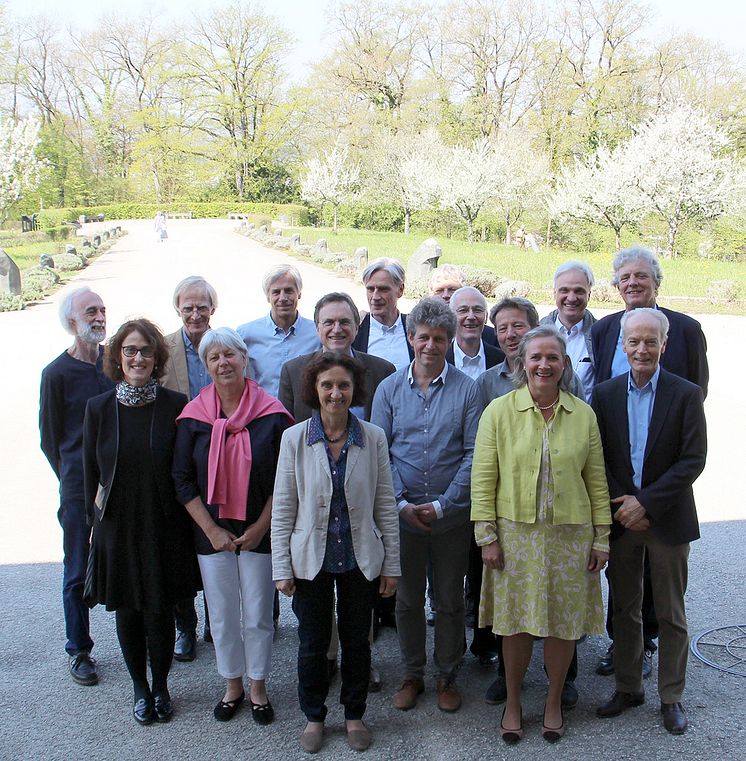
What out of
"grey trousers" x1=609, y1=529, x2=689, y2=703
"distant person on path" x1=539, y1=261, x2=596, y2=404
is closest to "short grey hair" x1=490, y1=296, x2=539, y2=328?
"distant person on path" x1=539, y1=261, x2=596, y2=404

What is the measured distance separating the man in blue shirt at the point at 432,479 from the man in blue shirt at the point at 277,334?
3.38 feet

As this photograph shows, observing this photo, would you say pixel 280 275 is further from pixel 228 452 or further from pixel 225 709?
pixel 225 709

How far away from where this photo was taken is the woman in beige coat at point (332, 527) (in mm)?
3271

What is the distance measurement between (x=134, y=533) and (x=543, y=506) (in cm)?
190

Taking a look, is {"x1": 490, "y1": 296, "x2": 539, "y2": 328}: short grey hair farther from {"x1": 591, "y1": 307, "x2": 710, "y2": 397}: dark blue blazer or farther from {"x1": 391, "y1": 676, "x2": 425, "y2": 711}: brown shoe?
{"x1": 391, "y1": 676, "x2": 425, "y2": 711}: brown shoe

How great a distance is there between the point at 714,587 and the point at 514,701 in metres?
2.30

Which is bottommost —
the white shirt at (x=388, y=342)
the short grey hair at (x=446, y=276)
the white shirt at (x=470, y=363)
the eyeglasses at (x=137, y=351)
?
the white shirt at (x=470, y=363)

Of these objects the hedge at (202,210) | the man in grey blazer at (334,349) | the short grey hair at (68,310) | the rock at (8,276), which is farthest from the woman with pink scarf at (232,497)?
the hedge at (202,210)

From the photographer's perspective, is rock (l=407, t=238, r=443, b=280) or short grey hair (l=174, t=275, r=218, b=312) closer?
short grey hair (l=174, t=275, r=218, b=312)

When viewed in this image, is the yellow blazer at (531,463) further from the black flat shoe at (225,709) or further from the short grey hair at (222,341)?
the black flat shoe at (225,709)

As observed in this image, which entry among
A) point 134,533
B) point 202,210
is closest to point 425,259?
point 134,533

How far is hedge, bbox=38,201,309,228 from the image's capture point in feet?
174

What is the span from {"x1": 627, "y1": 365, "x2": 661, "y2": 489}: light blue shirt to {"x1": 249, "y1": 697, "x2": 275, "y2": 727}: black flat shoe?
2046 mm

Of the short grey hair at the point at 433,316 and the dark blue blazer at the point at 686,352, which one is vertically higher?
the short grey hair at the point at 433,316
